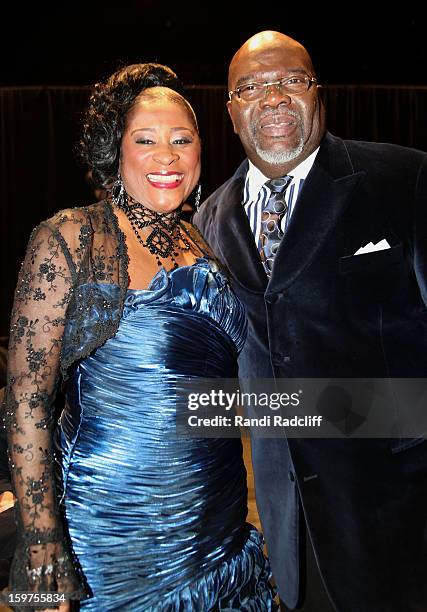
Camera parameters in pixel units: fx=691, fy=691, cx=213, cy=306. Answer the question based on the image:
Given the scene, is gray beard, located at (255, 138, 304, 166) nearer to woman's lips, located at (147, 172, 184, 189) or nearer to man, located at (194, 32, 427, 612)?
man, located at (194, 32, 427, 612)

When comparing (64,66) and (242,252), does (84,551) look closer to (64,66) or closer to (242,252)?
(242,252)

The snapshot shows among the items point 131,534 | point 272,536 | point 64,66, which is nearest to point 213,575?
point 131,534

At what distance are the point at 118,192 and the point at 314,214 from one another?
575 millimetres

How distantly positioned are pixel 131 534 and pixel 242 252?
2.88ft

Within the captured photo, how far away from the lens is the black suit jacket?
6.40 feet

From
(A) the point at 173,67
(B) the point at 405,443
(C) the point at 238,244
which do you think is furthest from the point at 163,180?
(A) the point at 173,67

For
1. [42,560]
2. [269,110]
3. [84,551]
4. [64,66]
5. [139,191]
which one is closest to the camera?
[42,560]

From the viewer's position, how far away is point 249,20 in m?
7.37

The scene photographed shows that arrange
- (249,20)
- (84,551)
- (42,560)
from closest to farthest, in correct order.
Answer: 1. (42,560)
2. (84,551)
3. (249,20)

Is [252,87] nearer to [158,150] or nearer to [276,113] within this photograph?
[276,113]

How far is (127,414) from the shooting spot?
159 cm

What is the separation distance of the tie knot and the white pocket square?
336 mm

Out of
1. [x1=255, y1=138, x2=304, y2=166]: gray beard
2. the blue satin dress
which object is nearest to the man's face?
[x1=255, y1=138, x2=304, y2=166]: gray beard

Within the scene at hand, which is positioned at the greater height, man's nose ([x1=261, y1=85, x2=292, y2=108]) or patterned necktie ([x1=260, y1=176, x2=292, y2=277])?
man's nose ([x1=261, y1=85, x2=292, y2=108])
